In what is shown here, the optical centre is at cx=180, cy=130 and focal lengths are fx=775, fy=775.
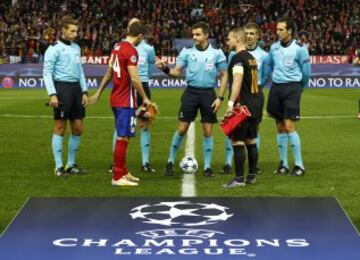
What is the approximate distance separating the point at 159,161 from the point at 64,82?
2.37 m

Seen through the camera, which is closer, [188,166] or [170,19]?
[188,166]

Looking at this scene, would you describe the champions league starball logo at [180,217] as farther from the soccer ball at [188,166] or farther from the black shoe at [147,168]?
the black shoe at [147,168]

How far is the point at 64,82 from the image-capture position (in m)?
10.3

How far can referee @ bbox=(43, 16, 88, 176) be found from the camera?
1017 cm

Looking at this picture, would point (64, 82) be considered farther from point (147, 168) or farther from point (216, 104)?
point (216, 104)

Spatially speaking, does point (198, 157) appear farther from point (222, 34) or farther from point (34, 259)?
point (222, 34)

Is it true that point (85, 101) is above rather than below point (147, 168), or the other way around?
above

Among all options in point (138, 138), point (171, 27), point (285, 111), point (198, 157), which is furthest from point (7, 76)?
point (285, 111)

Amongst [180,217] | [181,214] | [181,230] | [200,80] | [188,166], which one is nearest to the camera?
[181,230]

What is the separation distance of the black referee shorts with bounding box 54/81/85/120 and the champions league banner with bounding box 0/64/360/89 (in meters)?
22.1

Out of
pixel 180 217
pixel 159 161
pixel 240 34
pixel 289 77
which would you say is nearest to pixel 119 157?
pixel 240 34

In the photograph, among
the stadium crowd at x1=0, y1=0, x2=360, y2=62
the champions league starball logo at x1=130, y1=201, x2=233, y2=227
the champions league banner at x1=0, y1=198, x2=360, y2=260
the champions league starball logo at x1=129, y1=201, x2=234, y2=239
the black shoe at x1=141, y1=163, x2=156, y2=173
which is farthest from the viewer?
the stadium crowd at x1=0, y1=0, x2=360, y2=62

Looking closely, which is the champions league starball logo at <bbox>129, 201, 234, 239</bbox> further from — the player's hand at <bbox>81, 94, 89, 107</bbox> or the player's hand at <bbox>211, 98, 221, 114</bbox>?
the player's hand at <bbox>81, 94, 89, 107</bbox>

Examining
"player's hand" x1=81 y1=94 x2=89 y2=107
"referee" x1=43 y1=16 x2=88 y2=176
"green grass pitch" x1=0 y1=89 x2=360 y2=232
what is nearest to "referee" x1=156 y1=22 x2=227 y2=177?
"green grass pitch" x1=0 y1=89 x2=360 y2=232
